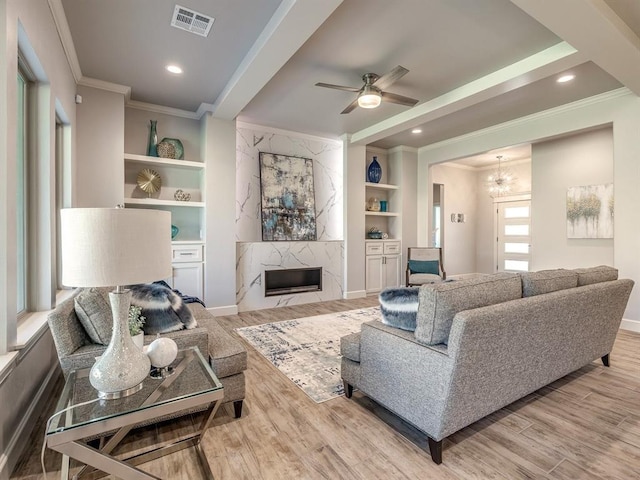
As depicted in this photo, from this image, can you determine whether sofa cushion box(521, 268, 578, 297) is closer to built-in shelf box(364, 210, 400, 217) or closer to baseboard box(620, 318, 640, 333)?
baseboard box(620, 318, 640, 333)

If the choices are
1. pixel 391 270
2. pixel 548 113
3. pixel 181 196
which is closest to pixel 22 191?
pixel 181 196

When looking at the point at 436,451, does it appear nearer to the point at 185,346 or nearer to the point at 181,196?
the point at 185,346

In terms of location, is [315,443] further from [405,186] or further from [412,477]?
[405,186]

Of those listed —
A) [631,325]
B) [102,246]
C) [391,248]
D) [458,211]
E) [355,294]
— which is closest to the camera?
[102,246]

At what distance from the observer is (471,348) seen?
1549 mm

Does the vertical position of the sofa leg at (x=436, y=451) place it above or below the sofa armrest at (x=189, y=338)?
below

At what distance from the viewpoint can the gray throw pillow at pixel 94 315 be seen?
1.75 m

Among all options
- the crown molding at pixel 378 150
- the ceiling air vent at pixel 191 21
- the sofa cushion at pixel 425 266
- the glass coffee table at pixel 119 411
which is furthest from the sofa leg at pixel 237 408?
the crown molding at pixel 378 150

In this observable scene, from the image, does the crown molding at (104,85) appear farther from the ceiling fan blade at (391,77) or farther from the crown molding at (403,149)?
the crown molding at (403,149)

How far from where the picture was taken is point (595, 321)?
7.86 feet

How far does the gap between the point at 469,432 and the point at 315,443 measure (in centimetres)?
93

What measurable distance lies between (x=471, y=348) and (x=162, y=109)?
15.5 feet

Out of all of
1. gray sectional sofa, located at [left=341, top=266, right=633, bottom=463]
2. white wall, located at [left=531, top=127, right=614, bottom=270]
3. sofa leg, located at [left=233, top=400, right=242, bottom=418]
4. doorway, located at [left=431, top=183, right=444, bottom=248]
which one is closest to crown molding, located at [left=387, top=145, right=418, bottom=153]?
doorway, located at [left=431, top=183, right=444, bottom=248]

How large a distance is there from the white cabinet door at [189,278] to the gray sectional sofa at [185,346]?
2078 mm
